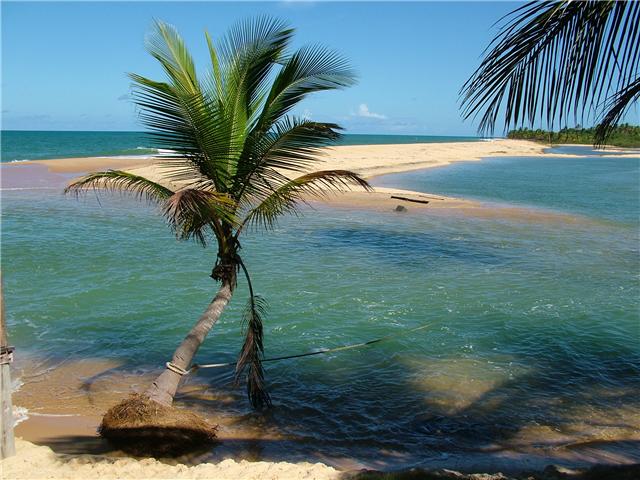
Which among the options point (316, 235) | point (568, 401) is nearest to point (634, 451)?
point (568, 401)

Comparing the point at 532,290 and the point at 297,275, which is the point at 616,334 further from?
the point at 297,275

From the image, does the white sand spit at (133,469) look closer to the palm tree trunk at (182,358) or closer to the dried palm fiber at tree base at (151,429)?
the dried palm fiber at tree base at (151,429)

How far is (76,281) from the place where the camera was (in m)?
12.9

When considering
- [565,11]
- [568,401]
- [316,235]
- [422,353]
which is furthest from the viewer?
[316,235]

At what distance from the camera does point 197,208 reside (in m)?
5.19

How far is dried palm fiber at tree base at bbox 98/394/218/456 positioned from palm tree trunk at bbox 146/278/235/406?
4.8 inches

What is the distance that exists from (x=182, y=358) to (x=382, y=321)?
17.7 feet

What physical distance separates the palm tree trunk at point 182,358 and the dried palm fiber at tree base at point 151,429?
122 mm

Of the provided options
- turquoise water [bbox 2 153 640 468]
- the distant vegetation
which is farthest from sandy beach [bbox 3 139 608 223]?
the distant vegetation

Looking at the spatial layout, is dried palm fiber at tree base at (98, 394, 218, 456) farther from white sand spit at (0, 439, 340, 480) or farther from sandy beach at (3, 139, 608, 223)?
sandy beach at (3, 139, 608, 223)

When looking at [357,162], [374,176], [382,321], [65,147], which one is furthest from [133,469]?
[65,147]

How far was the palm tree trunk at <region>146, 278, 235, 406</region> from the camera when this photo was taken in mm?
6156

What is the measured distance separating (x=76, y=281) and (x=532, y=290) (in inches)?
415

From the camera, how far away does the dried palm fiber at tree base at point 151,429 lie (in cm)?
584
